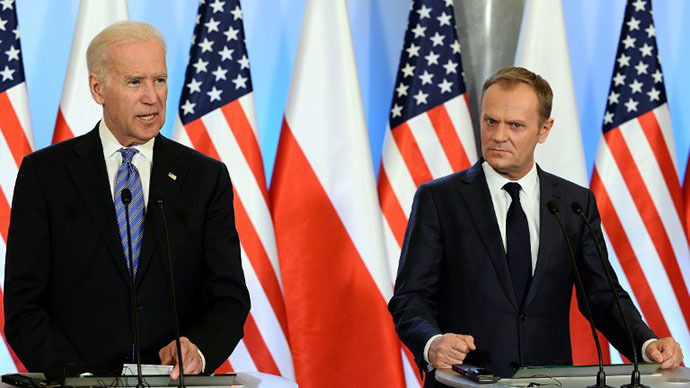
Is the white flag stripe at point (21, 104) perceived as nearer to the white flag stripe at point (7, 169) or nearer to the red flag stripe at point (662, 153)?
the white flag stripe at point (7, 169)

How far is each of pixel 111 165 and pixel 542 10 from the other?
2.67 meters

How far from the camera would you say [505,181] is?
3082mm

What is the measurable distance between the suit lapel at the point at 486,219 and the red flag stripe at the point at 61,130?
1930mm

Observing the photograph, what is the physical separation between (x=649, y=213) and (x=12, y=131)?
119 inches

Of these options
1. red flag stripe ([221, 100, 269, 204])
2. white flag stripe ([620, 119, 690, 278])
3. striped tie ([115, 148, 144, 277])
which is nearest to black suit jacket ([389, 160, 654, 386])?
striped tie ([115, 148, 144, 277])

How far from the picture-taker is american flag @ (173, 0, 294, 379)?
423 centimetres

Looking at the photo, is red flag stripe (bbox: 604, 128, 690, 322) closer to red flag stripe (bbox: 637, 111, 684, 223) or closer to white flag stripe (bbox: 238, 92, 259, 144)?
red flag stripe (bbox: 637, 111, 684, 223)

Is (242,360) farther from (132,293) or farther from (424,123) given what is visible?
(132,293)

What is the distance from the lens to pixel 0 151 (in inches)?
158

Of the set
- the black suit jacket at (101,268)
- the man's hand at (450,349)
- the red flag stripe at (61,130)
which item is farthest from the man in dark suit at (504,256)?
the red flag stripe at (61,130)

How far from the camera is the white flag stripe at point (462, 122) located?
4.54m

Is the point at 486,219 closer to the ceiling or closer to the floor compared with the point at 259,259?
closer to the ceiling

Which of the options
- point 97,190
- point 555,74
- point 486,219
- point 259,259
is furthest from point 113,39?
point 555,74

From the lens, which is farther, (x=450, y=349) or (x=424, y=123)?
(x=424, y=123)
